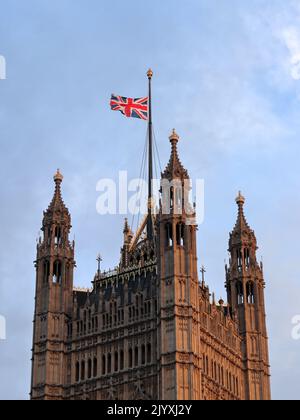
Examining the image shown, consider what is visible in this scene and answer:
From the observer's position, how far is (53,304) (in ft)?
312

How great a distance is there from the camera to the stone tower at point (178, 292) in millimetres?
85750

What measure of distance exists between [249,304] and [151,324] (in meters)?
13.0

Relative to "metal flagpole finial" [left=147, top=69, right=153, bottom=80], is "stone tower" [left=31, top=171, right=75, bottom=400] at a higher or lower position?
lower

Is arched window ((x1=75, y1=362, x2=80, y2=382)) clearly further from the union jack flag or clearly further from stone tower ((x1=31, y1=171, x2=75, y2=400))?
the union jack flag

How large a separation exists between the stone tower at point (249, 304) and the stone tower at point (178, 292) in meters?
9.97

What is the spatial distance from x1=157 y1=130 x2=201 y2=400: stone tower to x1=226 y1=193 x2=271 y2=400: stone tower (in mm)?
9971

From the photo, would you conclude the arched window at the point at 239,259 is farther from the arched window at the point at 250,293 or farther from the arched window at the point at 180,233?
the arched window at the point at 180,233

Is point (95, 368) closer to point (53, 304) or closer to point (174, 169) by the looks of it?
point (53, 304)

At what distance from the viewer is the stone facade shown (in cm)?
8800

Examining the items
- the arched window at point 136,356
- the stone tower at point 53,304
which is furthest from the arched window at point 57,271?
the arched window at point 136,356

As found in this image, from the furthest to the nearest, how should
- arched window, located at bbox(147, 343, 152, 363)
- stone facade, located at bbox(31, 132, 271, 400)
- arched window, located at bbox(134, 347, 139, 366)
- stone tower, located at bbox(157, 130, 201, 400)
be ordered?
arched window, located at bbox(134, 347, 139, 366), arched window, located at bbox(147, 343, 152, 363), stone facade, located at bbox(31, 132, 271, 400), stone tower, located at bbox(157, 130, 201, 400)

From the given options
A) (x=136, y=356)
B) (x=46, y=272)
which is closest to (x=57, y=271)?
(x=46, y=272)

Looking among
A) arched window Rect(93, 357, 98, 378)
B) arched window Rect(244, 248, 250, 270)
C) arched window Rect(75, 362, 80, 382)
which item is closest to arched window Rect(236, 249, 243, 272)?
arched window Rect(244, 248, 250, 270)
